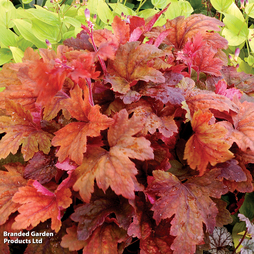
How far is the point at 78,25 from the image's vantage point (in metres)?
1.53

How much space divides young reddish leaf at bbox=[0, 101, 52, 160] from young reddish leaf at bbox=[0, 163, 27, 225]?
0.24 feet

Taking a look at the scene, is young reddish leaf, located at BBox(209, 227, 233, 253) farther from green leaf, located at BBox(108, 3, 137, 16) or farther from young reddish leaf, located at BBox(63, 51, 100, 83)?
green leaf, located at BBox(108, 3, 137, 16)

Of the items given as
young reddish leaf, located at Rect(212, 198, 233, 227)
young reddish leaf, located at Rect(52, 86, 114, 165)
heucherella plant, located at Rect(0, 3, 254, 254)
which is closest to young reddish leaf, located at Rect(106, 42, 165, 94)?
heucherella plant, located at Rect(0, 3, 254, 254)

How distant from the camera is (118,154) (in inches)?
25.2

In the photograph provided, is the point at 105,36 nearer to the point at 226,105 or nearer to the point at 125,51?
the point at 125,51

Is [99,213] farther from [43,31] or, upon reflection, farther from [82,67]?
[43,31]

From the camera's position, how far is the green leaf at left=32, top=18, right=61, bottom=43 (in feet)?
5.06

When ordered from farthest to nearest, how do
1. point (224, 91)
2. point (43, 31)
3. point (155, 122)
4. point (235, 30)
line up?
point (235, 30), point (43, 31), point (224, 91), point (155, 122)

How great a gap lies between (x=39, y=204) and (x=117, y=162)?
26cm

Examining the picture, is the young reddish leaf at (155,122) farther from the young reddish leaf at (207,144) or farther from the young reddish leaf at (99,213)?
the young reddish leaf at (99,213)

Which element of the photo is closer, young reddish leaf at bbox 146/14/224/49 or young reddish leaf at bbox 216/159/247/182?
young reddish leaf at bbox 216/159/247/182

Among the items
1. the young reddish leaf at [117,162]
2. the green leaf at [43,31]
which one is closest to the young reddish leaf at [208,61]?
the young reddish leaf at [117,162]

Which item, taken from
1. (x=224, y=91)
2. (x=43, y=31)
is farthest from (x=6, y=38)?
(x=224, y=91)

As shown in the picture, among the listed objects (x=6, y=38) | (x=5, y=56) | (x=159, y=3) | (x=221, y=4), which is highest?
(x=221, y=4)
